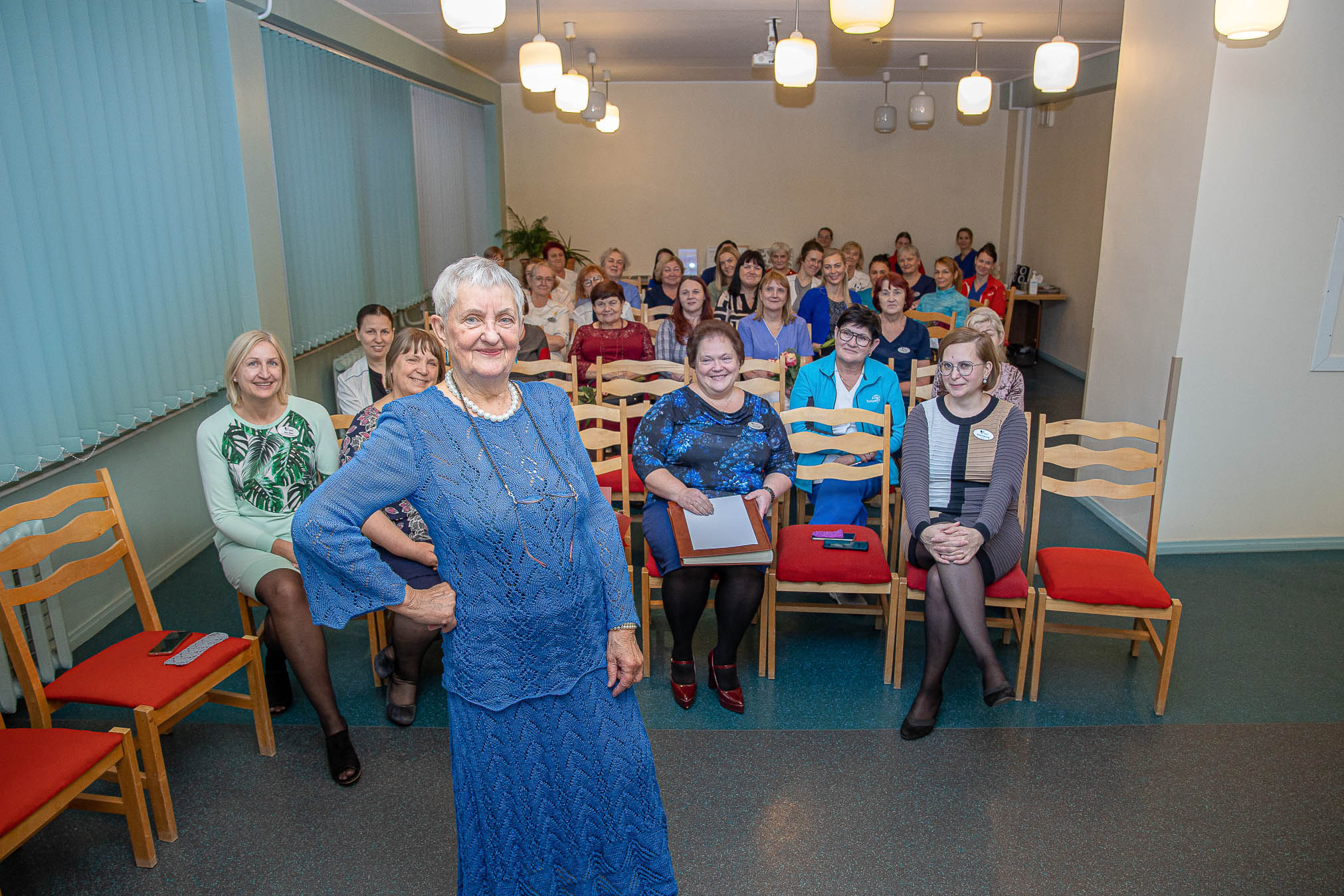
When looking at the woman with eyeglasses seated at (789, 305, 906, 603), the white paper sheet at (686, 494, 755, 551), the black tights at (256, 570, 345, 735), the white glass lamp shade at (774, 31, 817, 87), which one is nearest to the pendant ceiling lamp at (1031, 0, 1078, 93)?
the white glass lamp shade at (774, 31, 817, 87)

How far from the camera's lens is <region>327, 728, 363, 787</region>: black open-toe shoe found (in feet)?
9.12

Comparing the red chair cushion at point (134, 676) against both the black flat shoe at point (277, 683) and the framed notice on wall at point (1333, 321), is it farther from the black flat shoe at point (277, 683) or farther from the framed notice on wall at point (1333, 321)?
the framed notice on wall at point (1333, 321)

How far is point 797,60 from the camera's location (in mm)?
5020

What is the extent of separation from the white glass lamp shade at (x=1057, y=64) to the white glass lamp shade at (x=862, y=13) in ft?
6.04

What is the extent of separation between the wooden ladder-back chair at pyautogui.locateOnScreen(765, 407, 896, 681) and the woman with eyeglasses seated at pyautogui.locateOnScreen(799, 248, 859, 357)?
2.71m

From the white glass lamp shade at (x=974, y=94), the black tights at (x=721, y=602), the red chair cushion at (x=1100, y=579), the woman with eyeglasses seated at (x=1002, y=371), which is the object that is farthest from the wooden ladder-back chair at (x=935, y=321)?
the black tights at (x=721, y=602)

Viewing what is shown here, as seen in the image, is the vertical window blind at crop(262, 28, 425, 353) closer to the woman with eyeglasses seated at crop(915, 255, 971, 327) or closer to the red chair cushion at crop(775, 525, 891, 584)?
the red chair cushion at crop(775, 525, 891, 584)

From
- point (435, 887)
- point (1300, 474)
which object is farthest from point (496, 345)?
point (1300, 474)

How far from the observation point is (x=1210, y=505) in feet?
15.0

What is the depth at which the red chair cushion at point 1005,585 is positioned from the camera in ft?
10.3

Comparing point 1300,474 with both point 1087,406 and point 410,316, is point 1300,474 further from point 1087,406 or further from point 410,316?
point 410,316

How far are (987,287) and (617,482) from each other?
532 cm

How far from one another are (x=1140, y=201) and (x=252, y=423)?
4.58 meters

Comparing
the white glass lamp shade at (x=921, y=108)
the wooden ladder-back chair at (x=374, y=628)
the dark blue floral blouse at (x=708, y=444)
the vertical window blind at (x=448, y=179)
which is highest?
the white glass lamp shade at (x=921, y=108)
